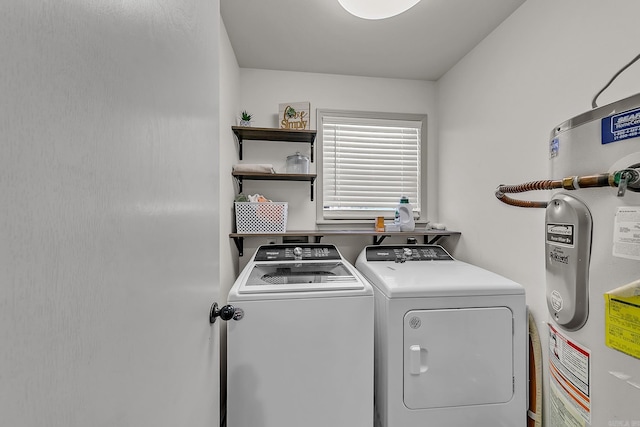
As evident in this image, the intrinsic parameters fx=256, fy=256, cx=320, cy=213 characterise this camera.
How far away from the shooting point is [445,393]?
4.43 ft

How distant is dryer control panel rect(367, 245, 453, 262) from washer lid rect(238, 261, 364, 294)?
398mm

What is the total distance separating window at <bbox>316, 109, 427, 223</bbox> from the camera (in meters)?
2.40

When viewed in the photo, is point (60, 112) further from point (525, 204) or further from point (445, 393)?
point (445, 393)

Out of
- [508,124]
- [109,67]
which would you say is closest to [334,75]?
[508,124]

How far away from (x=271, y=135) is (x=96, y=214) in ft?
6.37

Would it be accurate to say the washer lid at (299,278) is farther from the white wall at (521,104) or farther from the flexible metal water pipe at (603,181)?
the white wall at (521,104)

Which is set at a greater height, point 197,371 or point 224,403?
point 197,371

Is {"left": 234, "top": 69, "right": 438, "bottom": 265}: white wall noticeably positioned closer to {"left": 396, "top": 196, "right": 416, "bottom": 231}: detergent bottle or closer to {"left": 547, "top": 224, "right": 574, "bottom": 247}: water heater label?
{"left": 396, "top": 196, "right": 416, "bottom": 231}: detergent bottle

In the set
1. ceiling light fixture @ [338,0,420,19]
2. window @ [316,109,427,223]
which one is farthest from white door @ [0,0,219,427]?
window @ [316,109,427,223]

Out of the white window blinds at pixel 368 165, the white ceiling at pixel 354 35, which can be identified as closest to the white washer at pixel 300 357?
the white window blinds at pixel 368 165

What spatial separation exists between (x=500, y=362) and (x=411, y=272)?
0.63m

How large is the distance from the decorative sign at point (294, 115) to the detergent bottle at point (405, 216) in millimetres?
1091

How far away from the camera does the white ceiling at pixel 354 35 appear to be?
1609 mm

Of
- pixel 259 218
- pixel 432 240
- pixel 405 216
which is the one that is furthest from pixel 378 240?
Answer: pixel 259 218
